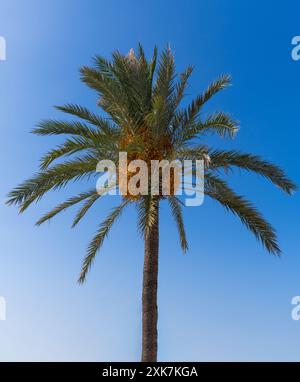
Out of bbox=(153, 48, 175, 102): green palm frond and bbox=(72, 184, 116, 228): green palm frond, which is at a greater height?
bbox=(153, 48, 175, 102): green palm frond

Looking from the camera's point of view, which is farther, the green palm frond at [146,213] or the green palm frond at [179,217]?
the green palm frond at [179,217]

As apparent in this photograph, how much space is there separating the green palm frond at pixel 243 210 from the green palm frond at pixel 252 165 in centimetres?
48

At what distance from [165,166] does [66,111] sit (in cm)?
309

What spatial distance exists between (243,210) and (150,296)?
3.16 m

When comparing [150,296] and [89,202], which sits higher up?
[89,202]

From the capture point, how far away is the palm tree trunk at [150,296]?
575 inches

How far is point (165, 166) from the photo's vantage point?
619 inches

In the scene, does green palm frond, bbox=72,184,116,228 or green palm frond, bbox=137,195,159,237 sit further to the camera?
green palm frond, bbox=72,184,116,228

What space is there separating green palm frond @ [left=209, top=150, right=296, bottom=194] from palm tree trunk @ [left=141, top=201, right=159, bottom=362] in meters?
2.02

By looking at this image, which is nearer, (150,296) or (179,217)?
(150,296)

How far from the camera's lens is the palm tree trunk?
14613 millimetres

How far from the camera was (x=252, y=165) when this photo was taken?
15.9 m
